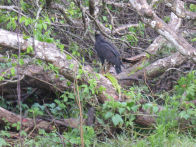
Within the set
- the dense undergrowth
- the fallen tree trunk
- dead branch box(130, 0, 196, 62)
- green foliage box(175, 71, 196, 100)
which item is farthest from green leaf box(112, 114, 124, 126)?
dead branch box(130, 0, 196, 62)

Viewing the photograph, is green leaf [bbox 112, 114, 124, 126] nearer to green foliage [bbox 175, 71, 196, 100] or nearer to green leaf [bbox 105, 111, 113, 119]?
green leaf [bbox 105, 111, 113, 119]

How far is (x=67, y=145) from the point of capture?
11.9ft

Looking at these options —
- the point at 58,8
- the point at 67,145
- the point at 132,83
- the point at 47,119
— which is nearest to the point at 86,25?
the point at 58,8

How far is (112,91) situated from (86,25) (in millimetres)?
1378

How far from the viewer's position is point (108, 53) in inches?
232

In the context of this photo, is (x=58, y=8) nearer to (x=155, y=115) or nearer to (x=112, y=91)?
(x=112, y=91)

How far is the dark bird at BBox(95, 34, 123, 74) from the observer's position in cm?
579

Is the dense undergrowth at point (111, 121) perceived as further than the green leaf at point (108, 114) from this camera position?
No

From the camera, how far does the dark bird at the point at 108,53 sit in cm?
579

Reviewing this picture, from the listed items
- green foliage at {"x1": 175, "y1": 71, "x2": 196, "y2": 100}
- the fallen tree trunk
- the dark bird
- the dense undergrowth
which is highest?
the dark bird

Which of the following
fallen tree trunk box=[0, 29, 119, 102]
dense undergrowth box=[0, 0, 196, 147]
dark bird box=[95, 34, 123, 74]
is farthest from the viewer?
dark bird box=[95, 34, 123, 74]

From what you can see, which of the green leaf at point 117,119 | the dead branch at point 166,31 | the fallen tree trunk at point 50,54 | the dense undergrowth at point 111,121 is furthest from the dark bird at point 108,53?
the green leaf at point 117,119

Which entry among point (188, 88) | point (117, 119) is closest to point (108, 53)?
point (188, 88)

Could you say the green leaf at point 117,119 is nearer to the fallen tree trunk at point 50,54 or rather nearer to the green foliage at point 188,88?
the fallen tree trunk at point 50,54
